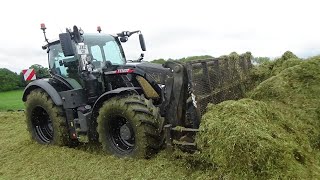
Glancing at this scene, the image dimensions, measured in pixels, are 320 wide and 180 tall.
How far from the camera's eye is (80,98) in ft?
24.1

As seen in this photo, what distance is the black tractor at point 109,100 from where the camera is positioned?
19.4 ft

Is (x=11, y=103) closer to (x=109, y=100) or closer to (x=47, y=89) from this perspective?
(x=47, y=89)

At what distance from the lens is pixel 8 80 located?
93.3 ft

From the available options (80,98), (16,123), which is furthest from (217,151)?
(16,123)

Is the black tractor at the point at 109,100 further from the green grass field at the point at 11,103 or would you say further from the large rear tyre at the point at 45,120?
the green grass field at the point at 11,103

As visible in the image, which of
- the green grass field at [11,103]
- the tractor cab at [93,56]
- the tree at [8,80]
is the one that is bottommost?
the green grass field at [11,103]

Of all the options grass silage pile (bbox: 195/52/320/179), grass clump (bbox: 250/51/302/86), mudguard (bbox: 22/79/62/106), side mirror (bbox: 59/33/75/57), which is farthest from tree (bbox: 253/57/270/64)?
mudguard (bbox: 22/79/62/106)

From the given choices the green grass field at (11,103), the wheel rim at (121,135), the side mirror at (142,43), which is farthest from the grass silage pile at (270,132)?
the green grass field at (11,103)

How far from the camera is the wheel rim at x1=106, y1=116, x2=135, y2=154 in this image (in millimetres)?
6320

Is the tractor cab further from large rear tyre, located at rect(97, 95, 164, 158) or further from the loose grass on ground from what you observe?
the loose grass on ground

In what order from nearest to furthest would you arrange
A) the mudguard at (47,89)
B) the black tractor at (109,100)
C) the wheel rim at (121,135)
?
the black tractor at (109,100) → the wheel rim at (121,135) → the mudguard at (47,89)

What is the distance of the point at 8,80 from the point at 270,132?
88.4ft

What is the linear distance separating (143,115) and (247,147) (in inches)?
78.6

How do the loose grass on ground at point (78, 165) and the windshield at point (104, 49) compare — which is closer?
the loose grass on ground at point (78, 165)
